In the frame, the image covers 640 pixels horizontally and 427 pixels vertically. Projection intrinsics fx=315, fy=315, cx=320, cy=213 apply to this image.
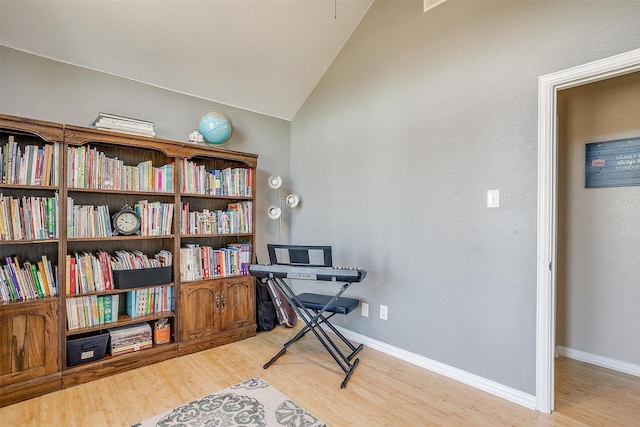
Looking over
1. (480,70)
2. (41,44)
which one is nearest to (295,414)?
(480,70)

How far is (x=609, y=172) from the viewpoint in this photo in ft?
7.95

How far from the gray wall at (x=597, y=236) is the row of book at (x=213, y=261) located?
2.78 m

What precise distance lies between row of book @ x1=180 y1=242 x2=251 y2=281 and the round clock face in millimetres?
404

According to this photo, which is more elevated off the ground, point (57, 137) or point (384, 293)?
point (57, 137)

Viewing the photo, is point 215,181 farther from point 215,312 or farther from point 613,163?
point 613,163

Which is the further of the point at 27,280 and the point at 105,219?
the point at 105,219

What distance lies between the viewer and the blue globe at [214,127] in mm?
2875

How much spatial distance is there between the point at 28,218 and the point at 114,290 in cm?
71

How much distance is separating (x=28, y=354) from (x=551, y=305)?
126 inches

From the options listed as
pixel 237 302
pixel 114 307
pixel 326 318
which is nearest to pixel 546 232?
pixel 326 318

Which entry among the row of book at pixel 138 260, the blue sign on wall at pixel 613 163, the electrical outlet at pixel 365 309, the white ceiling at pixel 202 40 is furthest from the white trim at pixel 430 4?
the row of book at pixel 138 260

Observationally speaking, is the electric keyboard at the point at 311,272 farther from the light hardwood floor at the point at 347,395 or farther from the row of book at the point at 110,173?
the row of book at the point at 110,173

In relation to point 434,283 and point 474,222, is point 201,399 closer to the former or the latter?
point 434,283

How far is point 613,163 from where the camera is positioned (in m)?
2.41
